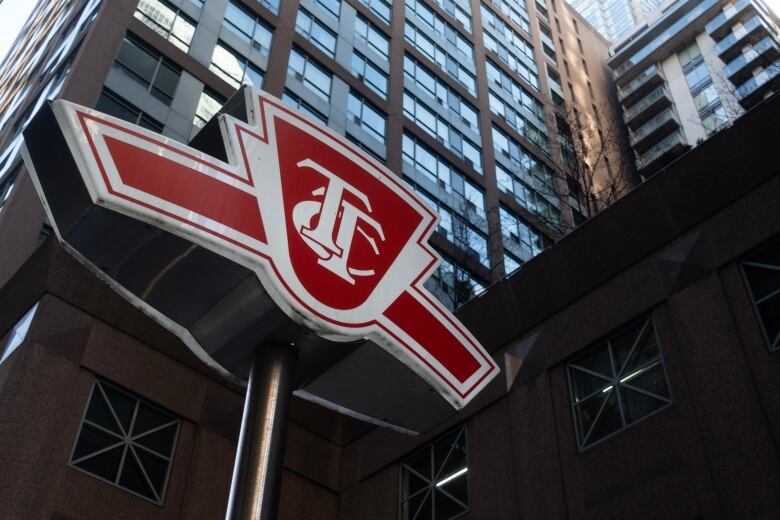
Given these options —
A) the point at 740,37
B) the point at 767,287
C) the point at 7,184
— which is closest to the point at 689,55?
the point at 740,37

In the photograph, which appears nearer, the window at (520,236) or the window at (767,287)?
the window at (767,287)

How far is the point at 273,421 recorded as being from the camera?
5.07 meters

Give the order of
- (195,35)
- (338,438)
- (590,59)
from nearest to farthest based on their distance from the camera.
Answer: (338,438) → (195,35) → (590,59)

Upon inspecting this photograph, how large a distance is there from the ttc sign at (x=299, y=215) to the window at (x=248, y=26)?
90.9 feet

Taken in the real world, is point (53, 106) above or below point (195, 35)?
below

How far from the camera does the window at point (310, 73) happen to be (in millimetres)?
33906

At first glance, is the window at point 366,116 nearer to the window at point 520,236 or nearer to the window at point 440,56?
the window at point 520,236

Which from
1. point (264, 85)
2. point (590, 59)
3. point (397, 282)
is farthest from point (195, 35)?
point (590, 59)

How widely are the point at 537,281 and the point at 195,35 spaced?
17.6 meters

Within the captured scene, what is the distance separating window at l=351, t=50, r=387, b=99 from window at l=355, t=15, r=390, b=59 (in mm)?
1476

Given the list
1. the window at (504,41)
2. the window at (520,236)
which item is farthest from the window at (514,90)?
the window at (520,236)

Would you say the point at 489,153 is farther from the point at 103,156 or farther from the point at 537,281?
the point at 103,156

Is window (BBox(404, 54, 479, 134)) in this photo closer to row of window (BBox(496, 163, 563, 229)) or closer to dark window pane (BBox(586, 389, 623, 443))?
row of window (BBox(496, 163, 563, 229))

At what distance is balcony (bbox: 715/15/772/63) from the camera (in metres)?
61.8
